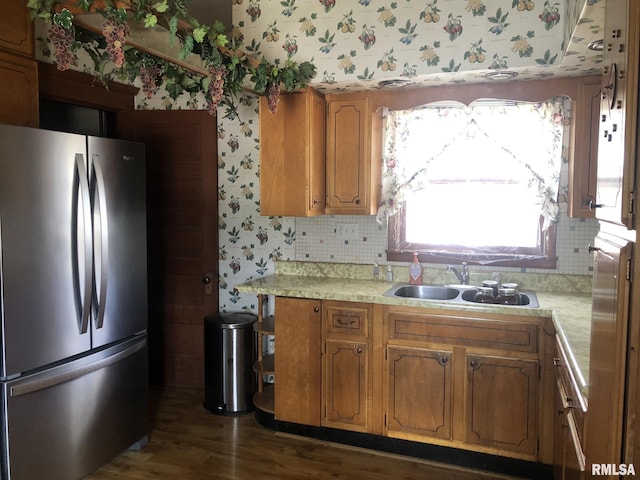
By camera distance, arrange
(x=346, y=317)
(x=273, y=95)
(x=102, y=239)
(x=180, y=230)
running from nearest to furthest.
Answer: (x=102, y=239) < (x=273, y=95) < (x=346, y=317) < (x=180, y=230)

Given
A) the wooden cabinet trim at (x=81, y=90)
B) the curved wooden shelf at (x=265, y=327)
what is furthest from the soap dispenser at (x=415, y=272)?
the wooden cabinet trim at (x=81, y=90)

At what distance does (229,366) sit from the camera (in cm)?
352

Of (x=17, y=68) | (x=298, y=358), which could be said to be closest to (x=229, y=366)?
(x=298, y=358)

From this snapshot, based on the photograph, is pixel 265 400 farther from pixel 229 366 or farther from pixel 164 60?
pixel 164 60

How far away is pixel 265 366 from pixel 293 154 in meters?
1.44

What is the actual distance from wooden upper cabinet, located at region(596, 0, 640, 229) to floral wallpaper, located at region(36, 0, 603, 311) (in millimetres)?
733

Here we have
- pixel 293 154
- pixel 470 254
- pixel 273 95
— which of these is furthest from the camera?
A: pixel 470 254

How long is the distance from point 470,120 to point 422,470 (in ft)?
6.91

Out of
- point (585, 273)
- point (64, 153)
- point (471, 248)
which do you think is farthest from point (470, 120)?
point (64, 153)

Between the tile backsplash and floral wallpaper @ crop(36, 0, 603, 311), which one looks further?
the tile backsplash

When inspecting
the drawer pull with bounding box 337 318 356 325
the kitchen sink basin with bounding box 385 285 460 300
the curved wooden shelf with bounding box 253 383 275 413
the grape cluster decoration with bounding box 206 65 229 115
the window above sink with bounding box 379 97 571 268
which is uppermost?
the grape cluster decoration with bounding box 206 65 229 115

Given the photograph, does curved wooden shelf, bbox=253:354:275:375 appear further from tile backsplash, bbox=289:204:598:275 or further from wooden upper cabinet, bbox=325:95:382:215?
wooden upper cabinet, bbox=325:95:382:215

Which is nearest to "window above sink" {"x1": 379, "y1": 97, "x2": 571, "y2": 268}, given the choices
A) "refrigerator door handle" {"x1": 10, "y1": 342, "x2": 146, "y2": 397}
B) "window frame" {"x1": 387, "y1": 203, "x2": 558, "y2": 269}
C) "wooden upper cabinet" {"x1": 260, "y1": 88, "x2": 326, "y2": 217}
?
"window frame" {"x1": 387, "y1": 203, "x2": 558, "y2": 269}

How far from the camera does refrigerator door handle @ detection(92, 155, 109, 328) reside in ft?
8.61
